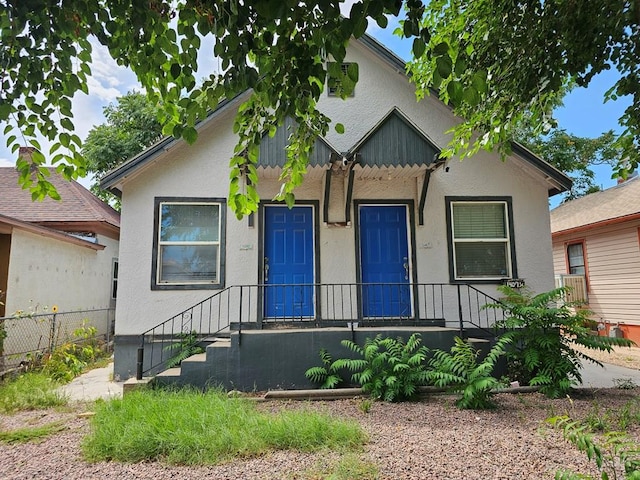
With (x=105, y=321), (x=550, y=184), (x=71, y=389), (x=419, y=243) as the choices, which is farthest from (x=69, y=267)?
(x=550, y=184)

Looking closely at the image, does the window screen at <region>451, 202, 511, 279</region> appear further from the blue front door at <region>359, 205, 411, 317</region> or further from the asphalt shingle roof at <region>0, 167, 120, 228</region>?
the asphalt shingle roof at <region>0, 167, 120, 228</region>

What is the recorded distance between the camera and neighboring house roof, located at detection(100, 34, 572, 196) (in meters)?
6.58

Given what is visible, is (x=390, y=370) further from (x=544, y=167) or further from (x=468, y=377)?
(x=544, y=167)

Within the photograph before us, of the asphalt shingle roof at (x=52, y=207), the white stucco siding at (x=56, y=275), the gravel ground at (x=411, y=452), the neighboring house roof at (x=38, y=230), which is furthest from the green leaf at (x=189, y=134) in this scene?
the asphalt shingle roof at (x=52, y=207)

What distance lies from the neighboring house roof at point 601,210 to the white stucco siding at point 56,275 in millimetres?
14341

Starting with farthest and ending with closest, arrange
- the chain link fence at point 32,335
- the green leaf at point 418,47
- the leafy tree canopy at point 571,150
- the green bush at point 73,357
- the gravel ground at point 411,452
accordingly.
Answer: the leafy tree canopy at point 571,150
the chain link fence at point 32,335
the green bush at point 73,357
the gravel ground at point 411,452
the green leaf at point 418,47

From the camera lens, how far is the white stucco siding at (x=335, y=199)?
6.74 metres

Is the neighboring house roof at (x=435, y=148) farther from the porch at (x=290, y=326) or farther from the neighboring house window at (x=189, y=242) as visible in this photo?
the porch at (x=290, y=326)

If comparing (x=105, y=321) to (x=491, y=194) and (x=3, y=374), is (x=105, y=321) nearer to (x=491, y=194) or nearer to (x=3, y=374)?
(x=3, y=374)

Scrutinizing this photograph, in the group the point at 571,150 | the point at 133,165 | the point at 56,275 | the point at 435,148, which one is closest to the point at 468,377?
the point at 435,148

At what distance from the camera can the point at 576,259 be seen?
13.2 m

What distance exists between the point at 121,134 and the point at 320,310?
45.7ft

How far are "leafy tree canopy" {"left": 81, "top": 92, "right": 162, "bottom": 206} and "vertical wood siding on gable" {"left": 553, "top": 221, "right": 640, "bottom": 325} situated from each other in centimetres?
1629

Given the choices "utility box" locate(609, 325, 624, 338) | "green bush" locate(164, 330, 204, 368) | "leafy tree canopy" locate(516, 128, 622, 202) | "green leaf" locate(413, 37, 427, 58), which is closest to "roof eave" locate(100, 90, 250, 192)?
"green bush" locate(164, 330, 204, 368)
